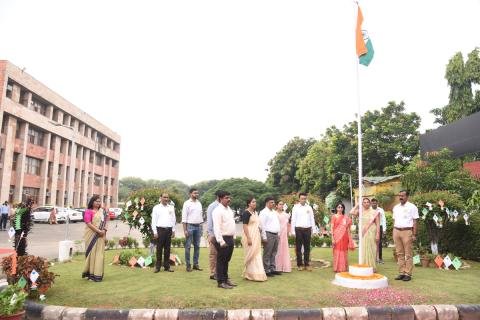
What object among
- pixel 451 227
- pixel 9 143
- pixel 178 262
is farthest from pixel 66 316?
pixel 9 143

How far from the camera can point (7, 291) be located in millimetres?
4949

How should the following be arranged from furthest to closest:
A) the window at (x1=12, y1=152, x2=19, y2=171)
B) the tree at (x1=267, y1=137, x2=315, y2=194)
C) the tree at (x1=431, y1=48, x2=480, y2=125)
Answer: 1. the tree at (x1=267, y1=137, x2=315, y2=194)
2. the window at (x1=12, y1=152, x2=19, y2=171)
3. the tree at (x1=431, y1=48, x2=480, y2=125)

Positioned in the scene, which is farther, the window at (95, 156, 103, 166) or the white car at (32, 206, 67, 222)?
the window at (95, 156, 103, 166)

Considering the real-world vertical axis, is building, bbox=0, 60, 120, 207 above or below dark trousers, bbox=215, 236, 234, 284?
above

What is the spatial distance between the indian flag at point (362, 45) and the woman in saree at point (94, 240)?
6330mm

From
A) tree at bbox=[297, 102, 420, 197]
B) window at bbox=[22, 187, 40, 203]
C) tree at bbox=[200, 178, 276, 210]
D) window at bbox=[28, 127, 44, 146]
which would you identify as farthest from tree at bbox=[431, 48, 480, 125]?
window at bbox=[28, 127, 44, 146]

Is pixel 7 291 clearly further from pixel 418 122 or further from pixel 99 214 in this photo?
pixel 418 122

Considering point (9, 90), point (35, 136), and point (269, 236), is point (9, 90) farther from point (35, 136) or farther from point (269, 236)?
point (269, 236)

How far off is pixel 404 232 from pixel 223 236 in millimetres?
4029

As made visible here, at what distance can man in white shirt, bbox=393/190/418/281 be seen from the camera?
7875 mm

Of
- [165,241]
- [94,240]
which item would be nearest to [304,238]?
[165,241]

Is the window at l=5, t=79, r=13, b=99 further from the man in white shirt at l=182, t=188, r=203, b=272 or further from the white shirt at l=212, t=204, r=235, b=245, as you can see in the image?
the white shirt at l=212, t=204, r=235, b=245

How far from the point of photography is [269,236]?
8500mm

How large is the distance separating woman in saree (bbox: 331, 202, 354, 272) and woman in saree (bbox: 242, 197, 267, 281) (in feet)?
7.11
